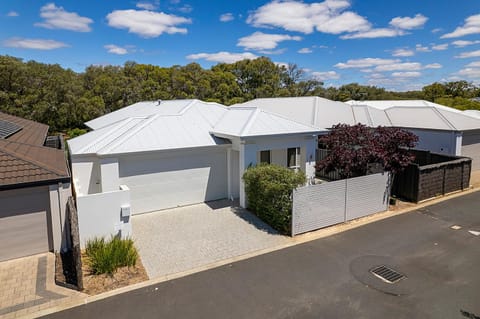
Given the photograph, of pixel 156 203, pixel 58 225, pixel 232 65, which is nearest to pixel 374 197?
pixel 156 203

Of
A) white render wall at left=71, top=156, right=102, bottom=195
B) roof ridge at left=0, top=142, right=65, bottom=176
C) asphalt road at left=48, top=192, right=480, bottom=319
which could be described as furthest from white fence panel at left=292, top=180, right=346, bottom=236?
white render wall at left=71, top=156, right=102, bottom=195

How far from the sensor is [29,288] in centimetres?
822

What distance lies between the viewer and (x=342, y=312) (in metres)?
7.24

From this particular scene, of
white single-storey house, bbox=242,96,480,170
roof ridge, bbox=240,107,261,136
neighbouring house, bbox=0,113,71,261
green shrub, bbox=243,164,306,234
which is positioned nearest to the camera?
neighbouring house, bbox=0,113,71,261

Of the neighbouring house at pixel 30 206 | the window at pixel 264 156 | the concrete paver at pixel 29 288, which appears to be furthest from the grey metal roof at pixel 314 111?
the concrete paver at pixel 29 288

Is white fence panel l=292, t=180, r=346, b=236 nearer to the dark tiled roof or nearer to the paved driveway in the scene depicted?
the paved driveway

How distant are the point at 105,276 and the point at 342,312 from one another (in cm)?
632

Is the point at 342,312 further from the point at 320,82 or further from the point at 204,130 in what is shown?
the point at 320,82

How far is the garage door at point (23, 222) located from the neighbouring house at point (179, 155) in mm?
2850

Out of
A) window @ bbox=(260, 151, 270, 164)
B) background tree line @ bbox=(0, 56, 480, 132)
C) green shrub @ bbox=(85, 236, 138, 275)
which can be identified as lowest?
green shrub @ bbox=(85, 236, 138, 275)

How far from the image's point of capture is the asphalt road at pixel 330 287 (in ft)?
23.9

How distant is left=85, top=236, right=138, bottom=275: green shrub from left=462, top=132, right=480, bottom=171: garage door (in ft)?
71.9

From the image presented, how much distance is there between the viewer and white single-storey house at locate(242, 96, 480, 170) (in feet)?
68.0

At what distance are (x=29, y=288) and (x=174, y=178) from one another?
7.06 metres
